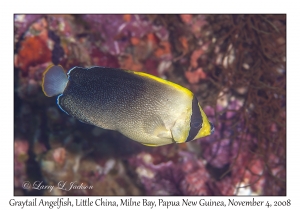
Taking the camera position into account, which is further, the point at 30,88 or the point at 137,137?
the point at 30,88

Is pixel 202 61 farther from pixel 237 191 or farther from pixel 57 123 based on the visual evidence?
pixel 57 123

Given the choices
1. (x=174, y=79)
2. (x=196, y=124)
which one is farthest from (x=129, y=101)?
(x=174, y=79)

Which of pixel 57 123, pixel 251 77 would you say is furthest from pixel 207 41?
pixel 57 123

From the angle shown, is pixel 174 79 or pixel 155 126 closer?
pixel 155 126

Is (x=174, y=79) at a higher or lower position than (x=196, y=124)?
higher

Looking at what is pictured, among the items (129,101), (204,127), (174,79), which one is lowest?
(204,127)

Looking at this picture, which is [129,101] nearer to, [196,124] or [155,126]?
[155,126]
